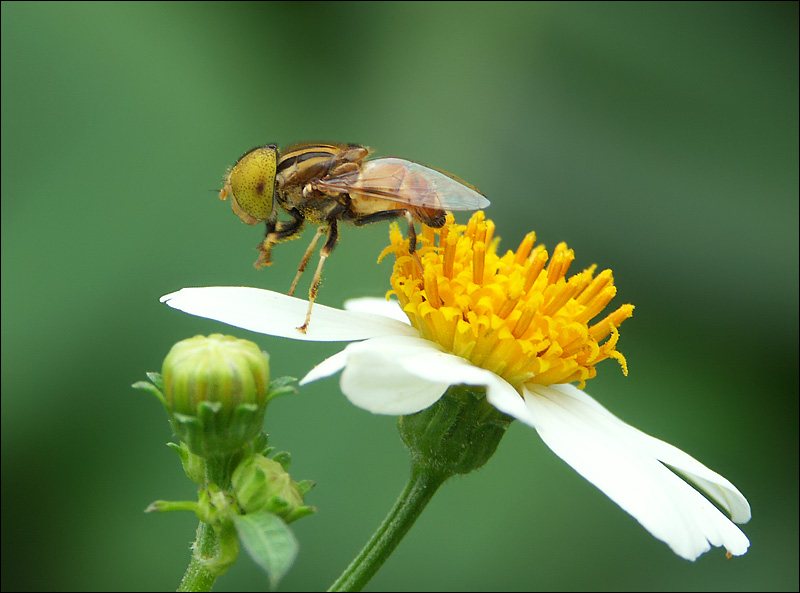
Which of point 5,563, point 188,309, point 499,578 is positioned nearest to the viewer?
point 188,309

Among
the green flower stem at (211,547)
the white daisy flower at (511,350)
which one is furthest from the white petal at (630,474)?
the green flower stem at (211,547)

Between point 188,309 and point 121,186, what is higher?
point 188,309

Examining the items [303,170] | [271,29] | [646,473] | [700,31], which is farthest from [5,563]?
[700,31]

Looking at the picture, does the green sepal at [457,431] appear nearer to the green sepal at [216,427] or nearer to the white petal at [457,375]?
the white petal at [457,375]

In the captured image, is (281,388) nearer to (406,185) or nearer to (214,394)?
(214,394)

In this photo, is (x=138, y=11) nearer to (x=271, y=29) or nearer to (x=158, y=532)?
(x=271, y=29)

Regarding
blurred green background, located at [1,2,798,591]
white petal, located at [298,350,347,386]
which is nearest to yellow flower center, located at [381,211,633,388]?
white petal, located at [298,350,347,386]

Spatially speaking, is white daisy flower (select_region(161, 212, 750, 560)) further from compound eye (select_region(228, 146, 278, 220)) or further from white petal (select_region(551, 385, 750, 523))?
compound eye (select_region(228, 146, 278, 220))
